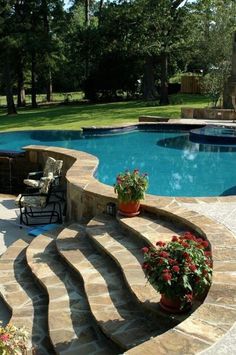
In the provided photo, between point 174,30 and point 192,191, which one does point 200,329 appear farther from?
point 174,30

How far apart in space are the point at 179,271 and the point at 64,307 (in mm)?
1892

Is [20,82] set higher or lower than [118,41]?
lower

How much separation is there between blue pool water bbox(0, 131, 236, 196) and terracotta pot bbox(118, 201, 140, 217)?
2.78 meters

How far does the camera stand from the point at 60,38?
29828 millimetres

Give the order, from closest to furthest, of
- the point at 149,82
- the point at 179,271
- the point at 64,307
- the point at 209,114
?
1. the point at 179,271
2. the point at 64,307
3. the point at 209,114
4. the point at 149,82

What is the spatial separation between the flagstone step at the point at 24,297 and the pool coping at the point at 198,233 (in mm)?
1491

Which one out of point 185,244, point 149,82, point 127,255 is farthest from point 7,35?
point 185,244

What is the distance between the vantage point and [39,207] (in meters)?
9.30

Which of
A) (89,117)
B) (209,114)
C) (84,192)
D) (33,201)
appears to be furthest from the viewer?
(89,117)

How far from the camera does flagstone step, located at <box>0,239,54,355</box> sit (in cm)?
517

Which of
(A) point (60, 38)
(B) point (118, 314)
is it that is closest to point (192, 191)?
(B) point (118, 314)

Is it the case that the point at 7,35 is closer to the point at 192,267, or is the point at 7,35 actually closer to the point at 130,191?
the point at 130,191

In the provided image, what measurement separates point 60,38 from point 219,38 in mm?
10684

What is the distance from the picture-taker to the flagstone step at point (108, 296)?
14.7 ft
